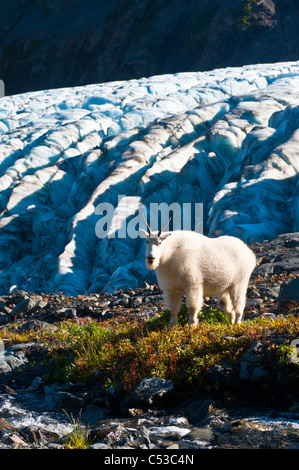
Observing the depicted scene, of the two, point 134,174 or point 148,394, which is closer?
point 148,394

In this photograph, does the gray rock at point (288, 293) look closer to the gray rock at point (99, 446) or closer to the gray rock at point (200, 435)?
the gray rock at point (200, 435)

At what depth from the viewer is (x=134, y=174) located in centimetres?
3425

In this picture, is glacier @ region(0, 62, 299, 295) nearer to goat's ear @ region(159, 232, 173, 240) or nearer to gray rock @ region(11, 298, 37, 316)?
gray rock @ region(11, 298, 37, 316)

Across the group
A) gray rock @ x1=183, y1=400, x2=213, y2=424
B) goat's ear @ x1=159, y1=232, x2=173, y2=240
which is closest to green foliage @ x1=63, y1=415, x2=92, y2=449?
gray rock @ x1=183, y1=400, x2=213, y2=424

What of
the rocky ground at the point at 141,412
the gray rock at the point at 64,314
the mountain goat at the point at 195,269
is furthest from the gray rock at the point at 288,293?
the gray rock at the point at 64,314

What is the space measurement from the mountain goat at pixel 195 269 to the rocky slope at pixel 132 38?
265ft

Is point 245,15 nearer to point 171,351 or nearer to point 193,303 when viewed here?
point 193,303

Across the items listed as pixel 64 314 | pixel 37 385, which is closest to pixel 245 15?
pixel 64 314

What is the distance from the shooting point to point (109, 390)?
7488mm

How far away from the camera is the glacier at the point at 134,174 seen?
25.3 m

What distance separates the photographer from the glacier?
25.3m

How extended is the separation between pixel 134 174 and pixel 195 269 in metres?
26.2
